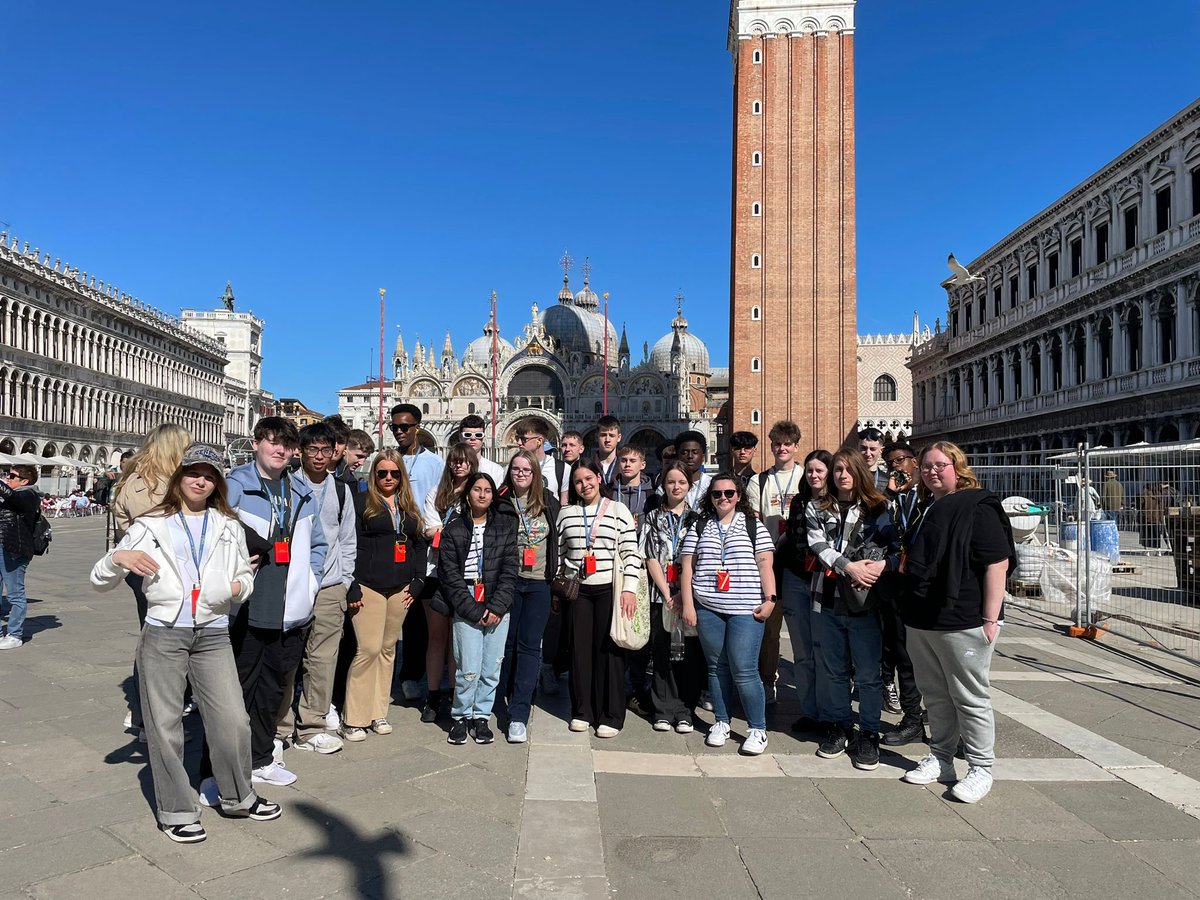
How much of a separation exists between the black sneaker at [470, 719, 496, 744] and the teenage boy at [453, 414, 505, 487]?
5.40ft

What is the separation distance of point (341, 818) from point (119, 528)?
93.1 inches

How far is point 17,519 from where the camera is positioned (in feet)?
23.8

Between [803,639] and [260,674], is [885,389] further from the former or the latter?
[260,674]

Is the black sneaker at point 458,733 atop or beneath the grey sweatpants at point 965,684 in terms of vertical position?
beneath

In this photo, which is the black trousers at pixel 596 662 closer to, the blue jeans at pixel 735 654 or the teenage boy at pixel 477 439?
the blue jeans at pixel 735 654

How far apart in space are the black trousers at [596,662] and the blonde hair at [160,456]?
245 cm

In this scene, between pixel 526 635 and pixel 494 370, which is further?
pixel 494 370

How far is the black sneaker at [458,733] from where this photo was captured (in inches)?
182

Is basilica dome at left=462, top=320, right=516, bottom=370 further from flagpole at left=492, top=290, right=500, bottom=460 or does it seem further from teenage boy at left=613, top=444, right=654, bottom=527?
teenage boy at left=613, top=444, right=654, bottom=527

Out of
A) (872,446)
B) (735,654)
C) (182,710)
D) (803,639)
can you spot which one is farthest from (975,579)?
(182,710)

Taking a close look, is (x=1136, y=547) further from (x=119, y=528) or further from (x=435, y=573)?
(x=119, y=528)

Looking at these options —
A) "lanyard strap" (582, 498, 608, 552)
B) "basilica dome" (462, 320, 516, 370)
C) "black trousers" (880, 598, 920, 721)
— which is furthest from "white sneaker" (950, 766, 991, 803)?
"basilica dome" (462, 320, 516, 370)

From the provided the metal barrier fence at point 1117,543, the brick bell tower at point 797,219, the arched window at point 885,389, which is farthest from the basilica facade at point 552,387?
the metal barrier fence at point 1117,543

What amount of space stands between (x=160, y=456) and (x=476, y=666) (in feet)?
Answer: 7.01
